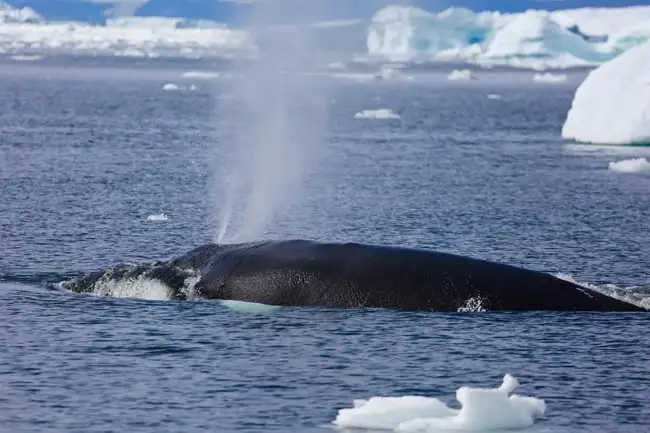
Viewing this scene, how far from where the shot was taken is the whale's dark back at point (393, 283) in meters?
21.7

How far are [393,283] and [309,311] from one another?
1.30 m

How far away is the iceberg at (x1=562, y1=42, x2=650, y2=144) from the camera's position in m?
56.3

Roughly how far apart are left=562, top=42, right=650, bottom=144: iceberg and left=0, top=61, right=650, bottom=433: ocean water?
3.37ft

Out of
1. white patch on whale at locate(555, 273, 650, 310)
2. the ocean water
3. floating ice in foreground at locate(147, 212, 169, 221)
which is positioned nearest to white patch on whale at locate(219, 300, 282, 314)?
the ocean water

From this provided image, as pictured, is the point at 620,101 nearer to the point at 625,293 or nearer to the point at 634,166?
the point at 634,166

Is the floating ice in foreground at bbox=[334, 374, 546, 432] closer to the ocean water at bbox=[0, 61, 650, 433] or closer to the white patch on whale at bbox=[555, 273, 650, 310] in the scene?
the ocean water at bbox=[0, 61, 650, 433]

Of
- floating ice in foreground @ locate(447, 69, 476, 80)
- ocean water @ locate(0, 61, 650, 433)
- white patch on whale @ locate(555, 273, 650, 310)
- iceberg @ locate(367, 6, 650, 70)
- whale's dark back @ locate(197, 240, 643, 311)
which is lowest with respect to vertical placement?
ocean water @ locate(0, 61, 650, 433)

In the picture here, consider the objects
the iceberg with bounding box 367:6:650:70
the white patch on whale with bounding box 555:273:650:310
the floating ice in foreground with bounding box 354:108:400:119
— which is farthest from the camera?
the iceberg with bounding box 367:6:650:70

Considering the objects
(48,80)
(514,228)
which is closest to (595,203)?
(514,228)

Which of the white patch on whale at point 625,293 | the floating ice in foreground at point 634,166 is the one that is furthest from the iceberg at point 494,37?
the white patch on whale at point 625,293

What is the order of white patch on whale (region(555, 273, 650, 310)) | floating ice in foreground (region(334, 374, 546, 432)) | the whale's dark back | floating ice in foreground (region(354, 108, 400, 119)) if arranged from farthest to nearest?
1. floating ice in foreground (region(354, 108, 400, 119))
2. white patch on whale (region(555, 273, 650, 310))
3. the whale's dark back
4. floating ice in foreground (region(334, 374, 546, 432))

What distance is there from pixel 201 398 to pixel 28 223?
54.8 ft

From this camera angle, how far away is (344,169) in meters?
50.7

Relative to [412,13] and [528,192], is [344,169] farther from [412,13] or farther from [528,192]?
[412,13]
